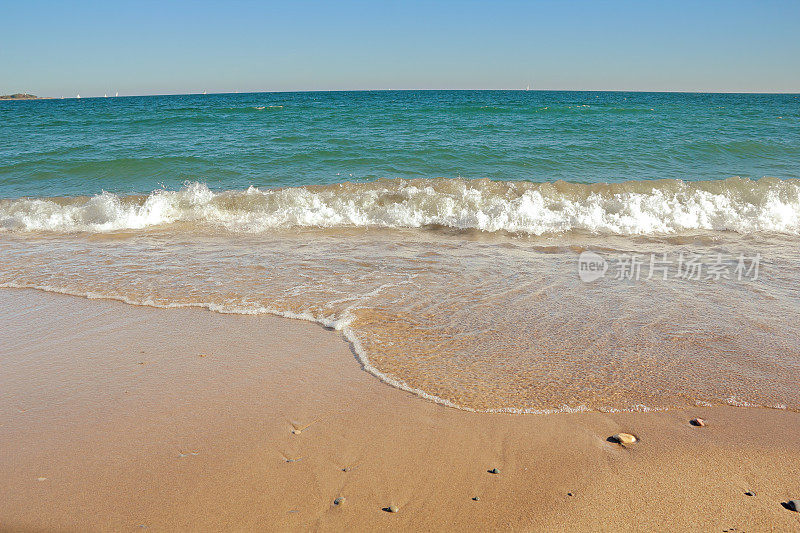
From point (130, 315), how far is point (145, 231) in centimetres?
376

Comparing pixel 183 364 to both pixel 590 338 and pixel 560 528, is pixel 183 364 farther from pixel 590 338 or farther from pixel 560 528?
pixel 590 338

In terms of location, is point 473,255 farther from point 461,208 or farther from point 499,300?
point 461,208

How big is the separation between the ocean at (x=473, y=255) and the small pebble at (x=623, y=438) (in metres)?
0.27

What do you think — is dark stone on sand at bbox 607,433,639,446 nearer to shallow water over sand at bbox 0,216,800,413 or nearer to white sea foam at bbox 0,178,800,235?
shallow water over sand at bbox 0,216,800,413

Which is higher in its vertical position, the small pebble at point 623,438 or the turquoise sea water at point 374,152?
the turquoise sea water at point 374,152

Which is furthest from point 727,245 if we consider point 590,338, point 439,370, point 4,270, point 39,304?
point 4,270

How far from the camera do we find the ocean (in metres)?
3.18

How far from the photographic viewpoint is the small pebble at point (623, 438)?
2422 mm

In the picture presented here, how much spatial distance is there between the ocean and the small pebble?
0.27 metres

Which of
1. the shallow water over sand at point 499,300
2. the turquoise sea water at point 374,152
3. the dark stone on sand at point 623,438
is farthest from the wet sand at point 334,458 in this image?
the turquoise sea water at point 374,152

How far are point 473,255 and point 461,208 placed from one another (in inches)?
94.4

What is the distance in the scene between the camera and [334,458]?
2.33 meters

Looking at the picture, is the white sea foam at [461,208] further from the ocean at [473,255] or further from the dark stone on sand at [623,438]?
the dark stone on sand at [623,438]

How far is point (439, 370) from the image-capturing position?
10.2 ft
